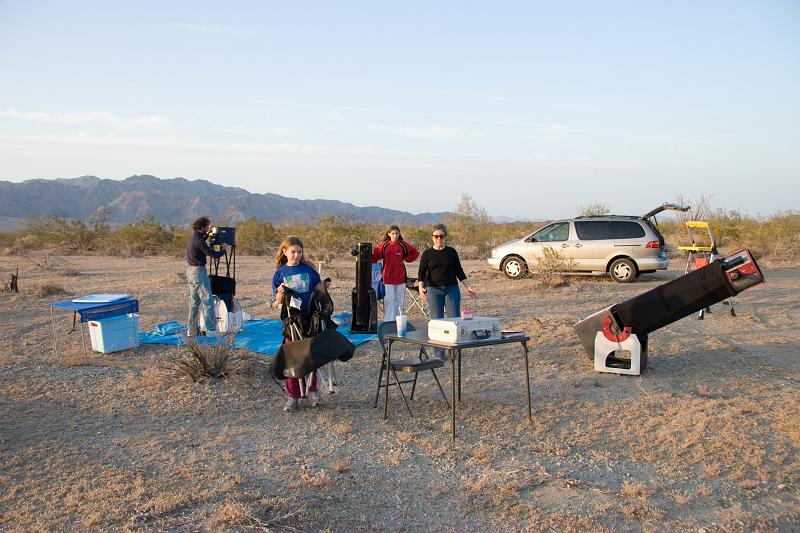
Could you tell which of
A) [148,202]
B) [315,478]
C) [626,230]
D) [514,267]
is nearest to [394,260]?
[315,478]

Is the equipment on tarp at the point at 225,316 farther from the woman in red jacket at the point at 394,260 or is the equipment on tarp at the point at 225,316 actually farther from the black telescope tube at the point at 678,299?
the black telescope tube at the point at 678,299

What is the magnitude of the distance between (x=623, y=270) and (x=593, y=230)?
1.12 metres

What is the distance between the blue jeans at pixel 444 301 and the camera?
7.54 meters

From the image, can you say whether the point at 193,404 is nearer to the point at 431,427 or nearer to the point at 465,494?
the point at 431,427

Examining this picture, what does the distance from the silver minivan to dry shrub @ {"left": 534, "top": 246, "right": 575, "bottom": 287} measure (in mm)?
A: 142

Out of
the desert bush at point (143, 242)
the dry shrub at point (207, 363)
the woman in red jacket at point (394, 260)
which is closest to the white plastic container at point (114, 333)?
the dry shrub at point (207, 363)

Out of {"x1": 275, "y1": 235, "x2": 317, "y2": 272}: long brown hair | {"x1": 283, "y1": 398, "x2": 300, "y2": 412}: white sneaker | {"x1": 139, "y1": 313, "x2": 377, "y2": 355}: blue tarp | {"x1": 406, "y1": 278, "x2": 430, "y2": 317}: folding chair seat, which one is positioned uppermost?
{"x1": 275, "y1": 235, "x2": 317, "y2": 272}: long brown hair

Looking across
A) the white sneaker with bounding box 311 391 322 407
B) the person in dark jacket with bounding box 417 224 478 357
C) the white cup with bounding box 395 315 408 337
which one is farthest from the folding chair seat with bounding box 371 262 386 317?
the white cup with bounding box 395 315 408 337

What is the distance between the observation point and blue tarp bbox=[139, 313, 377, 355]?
8.59 m

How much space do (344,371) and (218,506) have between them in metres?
3.62

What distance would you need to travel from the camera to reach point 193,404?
19.9 feet

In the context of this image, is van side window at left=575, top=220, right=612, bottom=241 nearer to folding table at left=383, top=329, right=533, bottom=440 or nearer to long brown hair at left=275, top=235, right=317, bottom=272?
folding table at left=383, top=329, right=533, bottom=440

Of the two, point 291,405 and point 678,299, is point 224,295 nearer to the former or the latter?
point 291,405

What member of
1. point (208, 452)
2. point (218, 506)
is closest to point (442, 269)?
point (208, 452)
